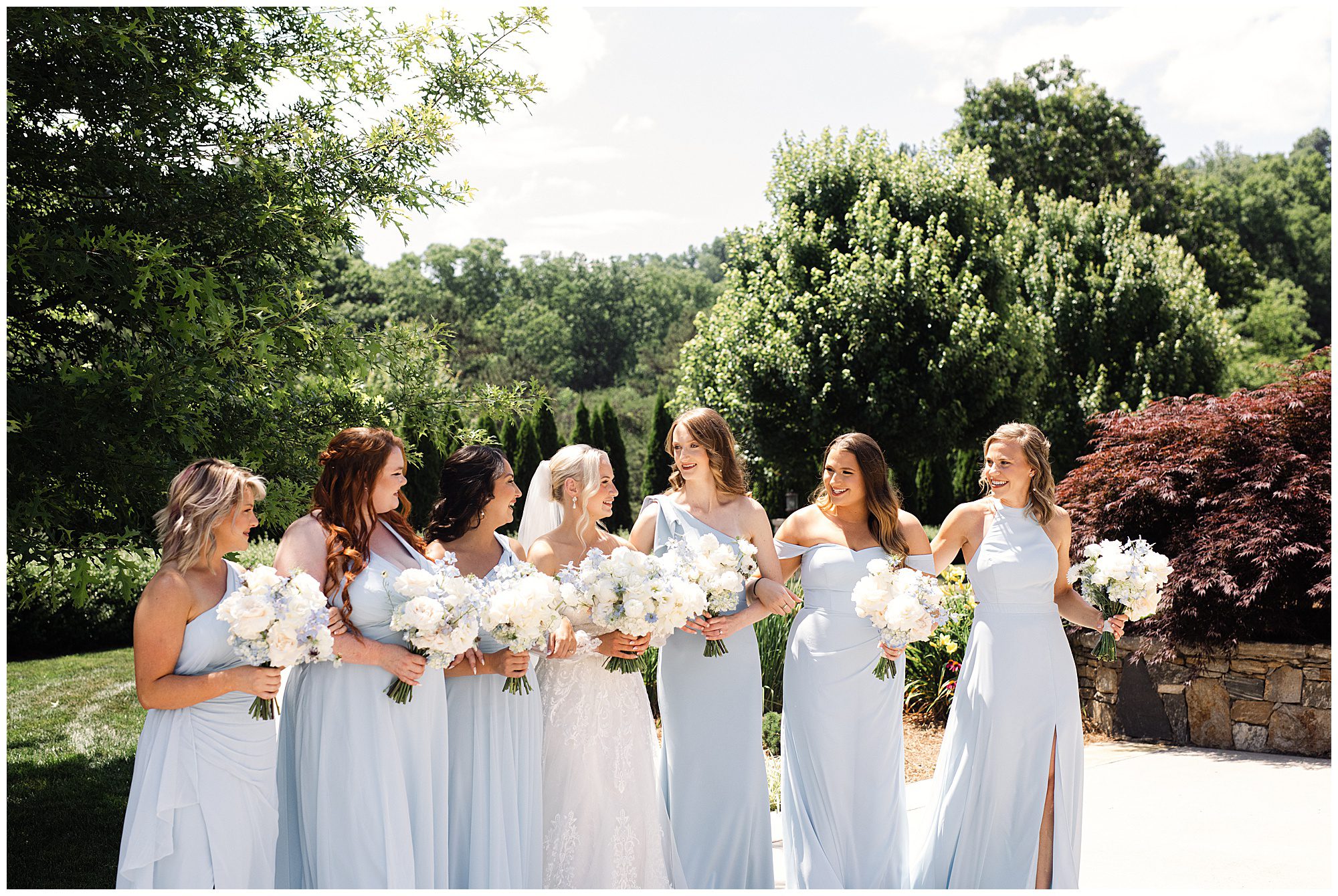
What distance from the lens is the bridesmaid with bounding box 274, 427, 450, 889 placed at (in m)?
3.98

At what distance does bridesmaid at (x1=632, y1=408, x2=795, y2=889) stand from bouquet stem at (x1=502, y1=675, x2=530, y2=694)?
71 cm

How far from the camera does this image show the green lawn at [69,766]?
6039 millimetres

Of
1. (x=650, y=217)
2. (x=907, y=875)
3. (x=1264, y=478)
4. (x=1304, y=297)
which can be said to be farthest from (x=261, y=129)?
(x=650, y=217)

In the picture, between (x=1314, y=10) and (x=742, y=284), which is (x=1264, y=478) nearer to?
(x=742, y=284)

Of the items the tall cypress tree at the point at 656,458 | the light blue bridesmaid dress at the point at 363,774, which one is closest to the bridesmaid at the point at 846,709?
the light blue bridesmaid dress at the point at 363,774

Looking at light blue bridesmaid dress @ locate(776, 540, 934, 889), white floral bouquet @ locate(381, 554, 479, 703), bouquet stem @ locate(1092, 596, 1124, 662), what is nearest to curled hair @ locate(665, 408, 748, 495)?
light blue bridesmaid dress @ locate(776, 540, 934, 889)

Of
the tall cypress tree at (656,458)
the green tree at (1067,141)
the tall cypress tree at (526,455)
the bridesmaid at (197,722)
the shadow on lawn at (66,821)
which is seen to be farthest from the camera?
the green tree at (1067,141)

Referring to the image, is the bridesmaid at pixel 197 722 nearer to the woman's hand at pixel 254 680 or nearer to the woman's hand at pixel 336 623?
the woman's hand at pixel 254 680

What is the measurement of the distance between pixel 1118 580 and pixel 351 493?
3.52 m

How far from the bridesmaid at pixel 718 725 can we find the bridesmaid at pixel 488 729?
680mm

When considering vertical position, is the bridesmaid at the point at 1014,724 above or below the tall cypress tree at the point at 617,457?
below

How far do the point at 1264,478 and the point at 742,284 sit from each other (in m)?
10.2

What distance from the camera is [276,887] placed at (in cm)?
410

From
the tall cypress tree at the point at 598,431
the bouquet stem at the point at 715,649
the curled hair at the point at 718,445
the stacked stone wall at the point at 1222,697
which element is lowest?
the stacked stone wall at the point at 1222,697
